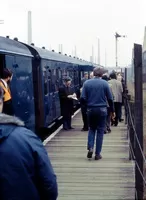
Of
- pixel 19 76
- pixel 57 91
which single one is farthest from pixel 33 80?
pixel 57 91

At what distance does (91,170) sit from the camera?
27.9 feet

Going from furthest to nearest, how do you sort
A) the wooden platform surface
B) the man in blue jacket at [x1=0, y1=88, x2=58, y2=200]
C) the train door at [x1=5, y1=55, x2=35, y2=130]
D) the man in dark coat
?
the man in dark coat → the train door at [x1=5, y1=55, x2=35, y2=130] → the wooden platform surface → the man in blue jacket at [x1=0, y1=88, x2=58, y2=200]

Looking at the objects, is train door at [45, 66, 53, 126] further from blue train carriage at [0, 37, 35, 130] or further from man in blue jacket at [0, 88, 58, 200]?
man in blue jacket at [0, 88, 58, 200]

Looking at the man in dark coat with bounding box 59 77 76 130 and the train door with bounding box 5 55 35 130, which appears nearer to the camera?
the train door with bounding box 5 55 35 130

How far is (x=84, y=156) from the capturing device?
984 cm

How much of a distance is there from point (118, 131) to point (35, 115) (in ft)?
7.43

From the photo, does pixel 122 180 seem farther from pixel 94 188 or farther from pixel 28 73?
pixel 28 73

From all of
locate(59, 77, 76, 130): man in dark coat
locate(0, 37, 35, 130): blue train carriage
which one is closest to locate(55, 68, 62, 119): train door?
locate(59, 77, 76, 130): man in dark coat

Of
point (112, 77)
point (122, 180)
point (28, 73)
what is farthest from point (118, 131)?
point (122, 180)

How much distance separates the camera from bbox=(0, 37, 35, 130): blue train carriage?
32.5ft

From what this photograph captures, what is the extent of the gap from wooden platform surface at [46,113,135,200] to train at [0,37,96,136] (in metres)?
1.08

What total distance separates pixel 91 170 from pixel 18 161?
557 centimetres

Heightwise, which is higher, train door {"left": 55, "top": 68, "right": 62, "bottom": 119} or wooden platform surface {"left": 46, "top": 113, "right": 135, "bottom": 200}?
train door {"left": 55, "top": 68, "right": 62, "bottom": 119}

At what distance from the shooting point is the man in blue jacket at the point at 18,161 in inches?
119
